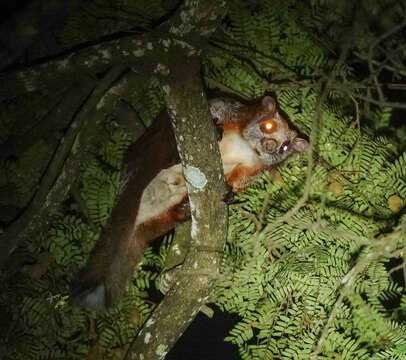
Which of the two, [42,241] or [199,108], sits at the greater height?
[199,108]

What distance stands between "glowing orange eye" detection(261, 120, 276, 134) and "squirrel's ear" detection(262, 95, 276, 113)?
132mm

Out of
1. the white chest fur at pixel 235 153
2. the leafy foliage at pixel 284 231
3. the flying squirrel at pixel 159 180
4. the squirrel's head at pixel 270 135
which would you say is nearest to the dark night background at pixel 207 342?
the leafy foliage at pixel 284 231

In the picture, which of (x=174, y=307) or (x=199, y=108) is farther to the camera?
(x=174, y=307)

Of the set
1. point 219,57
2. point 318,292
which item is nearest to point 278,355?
point 318,292

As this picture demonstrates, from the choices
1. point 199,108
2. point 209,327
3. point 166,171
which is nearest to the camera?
point 199,108

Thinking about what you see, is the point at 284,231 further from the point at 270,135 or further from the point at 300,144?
the point at 270,135

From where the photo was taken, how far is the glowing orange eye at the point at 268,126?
402 cm

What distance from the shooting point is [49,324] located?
3459 mm

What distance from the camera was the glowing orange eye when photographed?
402 centimetres

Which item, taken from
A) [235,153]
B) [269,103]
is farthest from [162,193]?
[269,103]

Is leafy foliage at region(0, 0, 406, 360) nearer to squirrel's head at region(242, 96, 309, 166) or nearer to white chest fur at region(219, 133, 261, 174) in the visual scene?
squirrel's head at region(242, 96, 309, 166)

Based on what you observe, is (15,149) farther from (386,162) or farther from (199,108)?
(386,162)

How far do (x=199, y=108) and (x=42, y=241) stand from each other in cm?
204

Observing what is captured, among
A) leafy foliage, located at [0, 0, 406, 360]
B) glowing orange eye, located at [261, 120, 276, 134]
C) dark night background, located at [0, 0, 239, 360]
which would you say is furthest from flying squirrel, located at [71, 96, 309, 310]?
dark night background, located at [0, 0, 239, 360]
